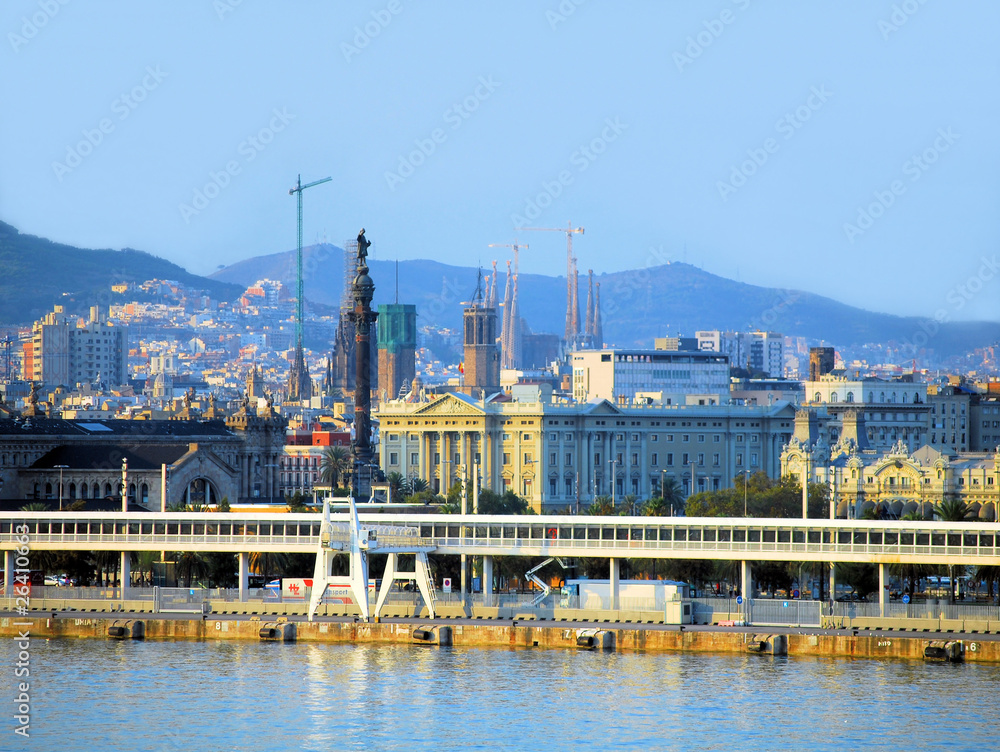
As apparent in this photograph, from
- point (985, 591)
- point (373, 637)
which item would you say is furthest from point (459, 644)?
point (985, 591)

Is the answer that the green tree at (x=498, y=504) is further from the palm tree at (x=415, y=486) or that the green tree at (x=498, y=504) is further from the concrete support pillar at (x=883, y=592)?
the concrete support pillar at (x=883, y=592)

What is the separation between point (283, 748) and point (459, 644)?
1961 cm

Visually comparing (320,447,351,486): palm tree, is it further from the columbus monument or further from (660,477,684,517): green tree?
(660,477,684,517): green tree

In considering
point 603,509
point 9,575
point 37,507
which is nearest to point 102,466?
point 37,507

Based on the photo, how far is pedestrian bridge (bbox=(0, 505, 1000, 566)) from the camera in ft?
281

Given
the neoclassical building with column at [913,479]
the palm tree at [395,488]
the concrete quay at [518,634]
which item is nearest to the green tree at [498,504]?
the palm tree at [395,488]

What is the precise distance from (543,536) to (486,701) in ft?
63.5

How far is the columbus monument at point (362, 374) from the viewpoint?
15850 cm

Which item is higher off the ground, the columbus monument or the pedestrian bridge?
the columbus monument

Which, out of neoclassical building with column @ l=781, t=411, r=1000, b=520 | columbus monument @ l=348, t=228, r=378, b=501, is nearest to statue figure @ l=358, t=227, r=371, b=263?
columbus monument @ l=348, t=228, r=378, b=501

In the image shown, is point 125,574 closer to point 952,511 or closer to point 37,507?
point 37,507

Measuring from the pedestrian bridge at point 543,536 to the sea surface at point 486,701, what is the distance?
804cm

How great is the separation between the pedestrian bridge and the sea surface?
26.4 feet

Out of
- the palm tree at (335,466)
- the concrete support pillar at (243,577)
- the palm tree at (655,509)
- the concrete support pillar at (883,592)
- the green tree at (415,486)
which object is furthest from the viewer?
the green tree at (415,486)
